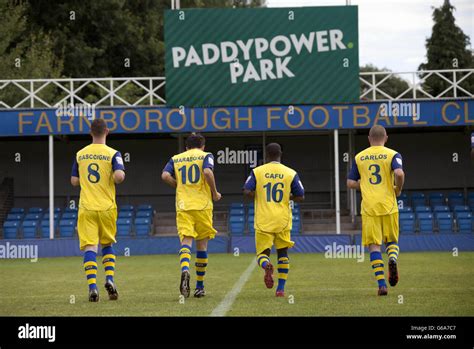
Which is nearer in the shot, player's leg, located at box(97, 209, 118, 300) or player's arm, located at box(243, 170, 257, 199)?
player's leg, located at box(97, 209, 118, 300)

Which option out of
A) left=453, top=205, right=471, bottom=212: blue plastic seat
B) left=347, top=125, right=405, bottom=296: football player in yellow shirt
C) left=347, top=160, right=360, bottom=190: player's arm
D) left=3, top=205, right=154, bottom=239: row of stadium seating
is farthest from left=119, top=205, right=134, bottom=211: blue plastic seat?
left=347, top=125, right=405, bottom=296: football player in yellow shirt

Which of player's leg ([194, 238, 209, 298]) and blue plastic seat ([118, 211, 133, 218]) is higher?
blue plastic seat ([118, 211, 133, 218])

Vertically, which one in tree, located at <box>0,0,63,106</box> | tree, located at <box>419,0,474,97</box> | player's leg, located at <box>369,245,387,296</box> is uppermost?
tree, located at <box>419,0,474,97</box>

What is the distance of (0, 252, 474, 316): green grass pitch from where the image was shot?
10.2 meters

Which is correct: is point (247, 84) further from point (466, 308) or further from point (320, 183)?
point (466, 308)

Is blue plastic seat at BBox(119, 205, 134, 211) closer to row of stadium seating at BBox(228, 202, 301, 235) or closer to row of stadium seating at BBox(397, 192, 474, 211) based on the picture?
row of stadium seating at BBox(228, 202, 301, 235)

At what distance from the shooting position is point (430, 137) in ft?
104

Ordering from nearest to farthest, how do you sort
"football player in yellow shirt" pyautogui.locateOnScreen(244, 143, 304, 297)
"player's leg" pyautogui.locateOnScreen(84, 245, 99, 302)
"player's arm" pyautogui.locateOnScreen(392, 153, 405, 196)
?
1. "player's leg" pyautogui.locateOnScreen(84, 245, 99, 302)
2. "player's arm" pyautogui.locateOnScreen(392, 153, 405, 196)
3. "football player in yellow shirt" pyautogui.locateOnScreen(244, 143, 304, 297)

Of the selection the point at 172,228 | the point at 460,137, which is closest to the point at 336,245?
the point at 172,228

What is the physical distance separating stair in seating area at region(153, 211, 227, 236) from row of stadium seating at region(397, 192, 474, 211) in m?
5.68

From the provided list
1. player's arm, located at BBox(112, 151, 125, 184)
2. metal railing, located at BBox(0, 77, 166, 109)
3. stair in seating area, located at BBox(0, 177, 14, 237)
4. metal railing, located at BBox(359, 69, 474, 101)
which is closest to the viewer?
player's arm, located at BBox(112, 151, 125, 184)

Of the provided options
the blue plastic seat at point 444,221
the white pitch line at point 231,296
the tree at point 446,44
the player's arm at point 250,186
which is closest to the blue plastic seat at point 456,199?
the blue plastic seat at point 444,221

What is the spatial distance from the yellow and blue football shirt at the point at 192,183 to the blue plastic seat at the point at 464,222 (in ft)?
54.4

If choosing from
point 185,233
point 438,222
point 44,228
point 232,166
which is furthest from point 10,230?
point 185,233
